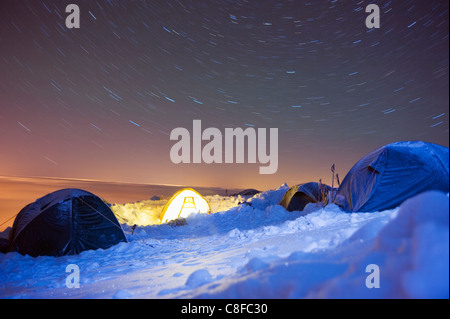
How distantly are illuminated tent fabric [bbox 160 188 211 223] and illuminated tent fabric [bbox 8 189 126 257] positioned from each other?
5.13 m

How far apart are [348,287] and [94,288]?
2944 millimetres

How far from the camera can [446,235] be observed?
148 centimetres

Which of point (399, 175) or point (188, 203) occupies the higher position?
point (399, 175)

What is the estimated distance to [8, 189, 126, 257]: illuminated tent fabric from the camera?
5809 mm

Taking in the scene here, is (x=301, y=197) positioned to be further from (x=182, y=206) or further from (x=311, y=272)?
(x=311, y=272)

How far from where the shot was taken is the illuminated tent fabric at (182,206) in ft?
38.6

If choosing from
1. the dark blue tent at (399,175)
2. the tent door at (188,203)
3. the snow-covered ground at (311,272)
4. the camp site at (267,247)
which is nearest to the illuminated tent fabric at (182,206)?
the tent door at (188,203)

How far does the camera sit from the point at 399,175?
6504 mm

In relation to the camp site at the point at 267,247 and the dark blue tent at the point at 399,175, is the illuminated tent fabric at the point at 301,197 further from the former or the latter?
the dark blue tent at the point at 399,175

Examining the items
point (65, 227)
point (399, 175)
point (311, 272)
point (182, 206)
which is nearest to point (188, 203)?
point (182, 206)

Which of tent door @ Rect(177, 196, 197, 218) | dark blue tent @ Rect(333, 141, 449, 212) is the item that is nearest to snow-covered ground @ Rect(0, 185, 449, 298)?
dark blue tent @ Rect(333, 141, 449, 212)

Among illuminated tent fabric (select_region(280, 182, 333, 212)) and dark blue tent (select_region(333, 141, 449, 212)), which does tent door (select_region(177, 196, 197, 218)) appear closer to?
illuminated tent fabric (select_region(280, 182, 333, 212))

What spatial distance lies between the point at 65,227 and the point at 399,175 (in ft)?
27.6
